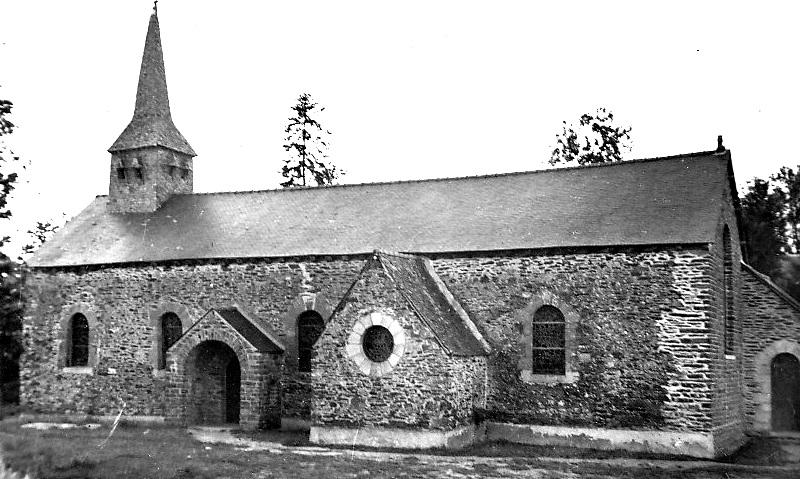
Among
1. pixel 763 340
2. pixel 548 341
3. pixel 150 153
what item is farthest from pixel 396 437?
pixel 150 153

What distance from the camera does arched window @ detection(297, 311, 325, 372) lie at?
23.8 m

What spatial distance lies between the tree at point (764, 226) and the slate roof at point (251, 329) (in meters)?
19.6

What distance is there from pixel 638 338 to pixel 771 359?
5.00m

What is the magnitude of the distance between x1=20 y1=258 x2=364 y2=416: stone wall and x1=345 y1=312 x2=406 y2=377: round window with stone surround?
3.29 meters

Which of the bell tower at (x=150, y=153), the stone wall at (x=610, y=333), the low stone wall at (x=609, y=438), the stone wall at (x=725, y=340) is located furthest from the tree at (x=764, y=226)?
the bell tower at (x=150, y=153)

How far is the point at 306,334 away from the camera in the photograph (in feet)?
79.1

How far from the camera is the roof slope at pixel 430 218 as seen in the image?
69.2ft

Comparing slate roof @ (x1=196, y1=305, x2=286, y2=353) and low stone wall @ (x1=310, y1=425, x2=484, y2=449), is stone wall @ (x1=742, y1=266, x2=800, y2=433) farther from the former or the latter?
slate roof @ (x1=196, y1=305, x2=286, y2=353)

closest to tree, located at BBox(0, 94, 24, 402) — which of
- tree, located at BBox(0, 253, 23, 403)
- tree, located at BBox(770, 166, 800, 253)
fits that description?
tree, located at BBox(0, 253, 23, 403)

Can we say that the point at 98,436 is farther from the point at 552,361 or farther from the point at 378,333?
the point at 552,361

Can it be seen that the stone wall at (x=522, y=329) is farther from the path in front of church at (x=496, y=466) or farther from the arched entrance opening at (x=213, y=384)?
the path in front of church at (x=496, y=466)

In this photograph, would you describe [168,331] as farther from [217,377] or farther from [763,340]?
[763,340]

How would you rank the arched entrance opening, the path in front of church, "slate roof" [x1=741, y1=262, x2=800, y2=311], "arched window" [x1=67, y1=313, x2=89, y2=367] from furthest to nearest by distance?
"arched window" [x1=67, y1=313, x2=89, y2=367]
the arched entrance opening
"slate roof" [x1=741, y1=262, x2=800, y2=311]
the path in front of church

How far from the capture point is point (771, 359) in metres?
22.7
